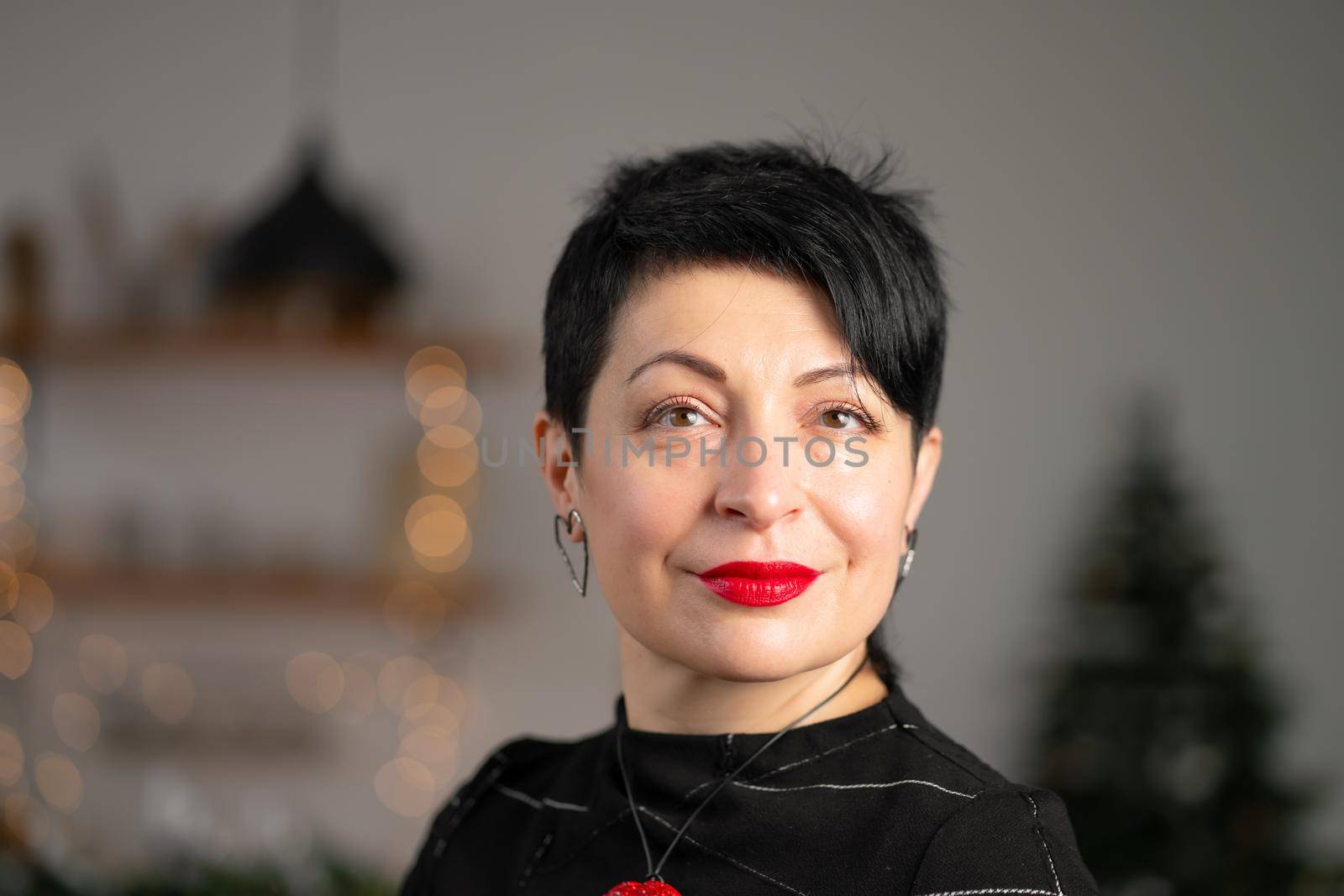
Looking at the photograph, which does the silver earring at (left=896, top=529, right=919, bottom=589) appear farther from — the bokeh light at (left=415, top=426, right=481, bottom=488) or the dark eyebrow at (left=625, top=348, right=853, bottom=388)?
the bokeh light at (left=415, top=426, right=481, bottom=488)

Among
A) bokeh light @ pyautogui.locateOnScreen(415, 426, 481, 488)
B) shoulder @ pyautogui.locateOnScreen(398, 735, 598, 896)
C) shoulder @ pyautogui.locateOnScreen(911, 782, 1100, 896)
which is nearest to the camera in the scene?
shoulder @ pyautogui.locateOnScreen(911, 782, 1100, 896)

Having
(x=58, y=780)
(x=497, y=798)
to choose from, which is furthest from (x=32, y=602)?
(x=497, y=798)

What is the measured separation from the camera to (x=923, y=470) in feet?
3.68

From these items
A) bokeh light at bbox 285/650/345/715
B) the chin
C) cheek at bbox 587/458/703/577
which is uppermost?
cheek at bbox 587/458/703/577

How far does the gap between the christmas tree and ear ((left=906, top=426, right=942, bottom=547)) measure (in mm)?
1711

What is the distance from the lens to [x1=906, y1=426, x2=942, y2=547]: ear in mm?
1097

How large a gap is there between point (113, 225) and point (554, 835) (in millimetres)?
2701

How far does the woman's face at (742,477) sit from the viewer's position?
933mm

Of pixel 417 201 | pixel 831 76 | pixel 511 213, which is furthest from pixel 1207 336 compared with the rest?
pixel 417 201

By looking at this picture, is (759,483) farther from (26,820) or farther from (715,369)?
(26,820)

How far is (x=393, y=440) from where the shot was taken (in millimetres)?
3191

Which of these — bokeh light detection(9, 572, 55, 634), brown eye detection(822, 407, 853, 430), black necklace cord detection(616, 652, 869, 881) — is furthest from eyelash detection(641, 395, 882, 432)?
bokeh light detection(9, 572, 55, 634)

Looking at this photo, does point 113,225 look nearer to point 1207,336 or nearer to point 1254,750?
point 1207,336

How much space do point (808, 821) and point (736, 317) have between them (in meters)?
0.39
